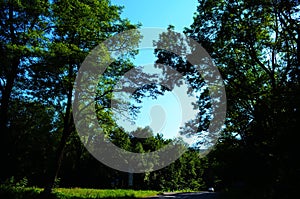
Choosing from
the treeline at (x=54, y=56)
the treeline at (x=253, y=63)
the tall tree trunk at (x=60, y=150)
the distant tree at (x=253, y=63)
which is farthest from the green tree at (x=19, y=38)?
the distant tree at (x=253, y=63)

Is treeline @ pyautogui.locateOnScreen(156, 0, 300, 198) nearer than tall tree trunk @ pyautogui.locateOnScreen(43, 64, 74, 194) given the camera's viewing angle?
Yes

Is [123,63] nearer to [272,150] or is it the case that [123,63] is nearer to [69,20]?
[69,20]

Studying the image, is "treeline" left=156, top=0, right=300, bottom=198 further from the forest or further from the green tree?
the green tree

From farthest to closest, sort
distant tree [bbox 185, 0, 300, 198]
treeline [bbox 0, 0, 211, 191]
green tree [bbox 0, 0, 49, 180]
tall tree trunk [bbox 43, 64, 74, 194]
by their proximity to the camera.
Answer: tall tree trunk [bbox 43, 64, 74, 194]
treeline [bbox 0, 0, 211, 191]
green tree [bbox 0, 0, 49, 180]
distant tree [bbox 185, 0, 300, 198]

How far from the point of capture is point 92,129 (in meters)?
23.8

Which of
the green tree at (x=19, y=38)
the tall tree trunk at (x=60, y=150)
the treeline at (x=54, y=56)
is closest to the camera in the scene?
the green tree at (x=19, y=38)

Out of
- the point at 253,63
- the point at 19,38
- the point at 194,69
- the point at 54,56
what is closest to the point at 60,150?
the point at 54,56

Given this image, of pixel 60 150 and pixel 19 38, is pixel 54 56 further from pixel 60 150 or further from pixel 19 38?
pixel 60 150

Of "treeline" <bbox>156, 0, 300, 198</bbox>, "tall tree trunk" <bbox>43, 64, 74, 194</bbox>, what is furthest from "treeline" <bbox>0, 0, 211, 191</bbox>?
"treeline" <bbox>156, 0, 300, 198</bbox>

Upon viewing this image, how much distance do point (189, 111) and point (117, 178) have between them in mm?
44219

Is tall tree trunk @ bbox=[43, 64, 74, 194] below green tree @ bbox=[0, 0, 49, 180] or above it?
below

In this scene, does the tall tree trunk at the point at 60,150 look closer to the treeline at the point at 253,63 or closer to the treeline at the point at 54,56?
the treeline at the point at 54,56

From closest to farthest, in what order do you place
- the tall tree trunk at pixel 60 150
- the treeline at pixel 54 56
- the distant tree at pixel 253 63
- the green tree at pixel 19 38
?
the distant tree at pixel 253 63, the green tree at pixel 19 38, the treeline at pixel 54 56, the tall tree trunk at pixel 60 150

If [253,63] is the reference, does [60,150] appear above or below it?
below
